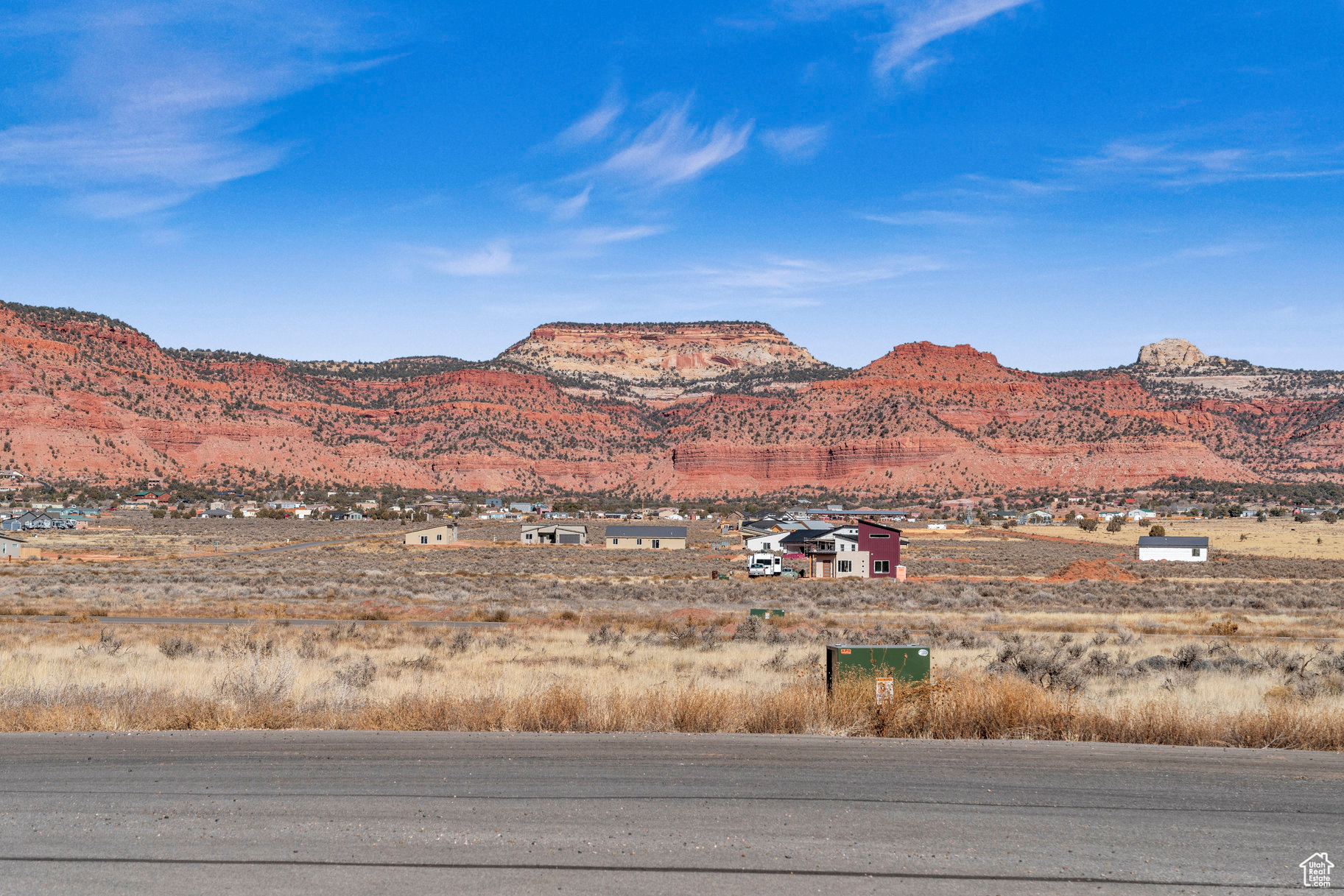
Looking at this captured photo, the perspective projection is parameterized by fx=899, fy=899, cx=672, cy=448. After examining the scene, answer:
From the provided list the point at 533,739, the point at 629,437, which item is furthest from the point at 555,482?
the point at 533,739

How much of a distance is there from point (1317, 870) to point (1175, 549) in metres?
62.5

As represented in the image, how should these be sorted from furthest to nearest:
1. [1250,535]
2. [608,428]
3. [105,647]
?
1. [608,428]
2. [1250,535]
3. [105,647]

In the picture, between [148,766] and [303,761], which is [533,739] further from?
[148,766]

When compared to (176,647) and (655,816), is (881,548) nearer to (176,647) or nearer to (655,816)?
(176,647)

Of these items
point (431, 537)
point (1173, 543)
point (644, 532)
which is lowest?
point (431, 537)

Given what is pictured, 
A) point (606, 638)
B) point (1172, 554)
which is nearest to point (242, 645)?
point (606, 638)

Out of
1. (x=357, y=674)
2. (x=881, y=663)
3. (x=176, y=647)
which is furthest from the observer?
(x=176, y=647)

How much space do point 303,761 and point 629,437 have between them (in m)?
175

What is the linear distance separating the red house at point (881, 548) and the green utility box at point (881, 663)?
3688 centimetres

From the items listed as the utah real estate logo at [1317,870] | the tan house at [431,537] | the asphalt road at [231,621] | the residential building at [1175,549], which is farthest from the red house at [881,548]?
the utah real estate logo at [1317,870]

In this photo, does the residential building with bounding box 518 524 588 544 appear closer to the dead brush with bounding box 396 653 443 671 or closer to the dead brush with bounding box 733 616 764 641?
the dead brush with bounding box 733 616 764 641

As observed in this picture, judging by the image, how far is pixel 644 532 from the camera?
248ft

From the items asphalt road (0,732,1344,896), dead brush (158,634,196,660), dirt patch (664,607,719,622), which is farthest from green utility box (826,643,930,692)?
dirt patch (664,607,719,622)

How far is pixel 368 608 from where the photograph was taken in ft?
105
